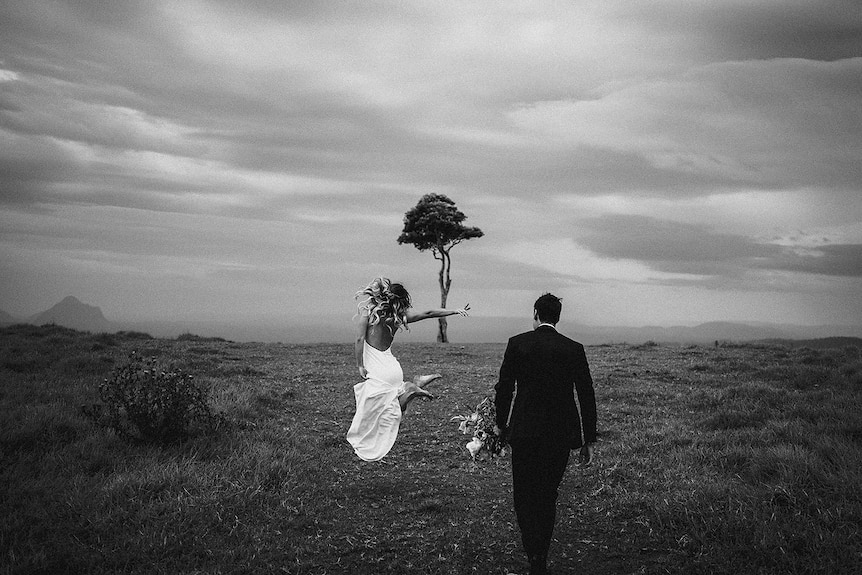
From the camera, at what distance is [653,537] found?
7.94 metres

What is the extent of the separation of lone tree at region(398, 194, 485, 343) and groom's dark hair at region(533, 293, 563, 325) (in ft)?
144

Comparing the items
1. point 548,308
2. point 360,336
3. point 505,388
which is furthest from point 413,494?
point 548,308

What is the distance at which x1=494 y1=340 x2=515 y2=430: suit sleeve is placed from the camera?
676cm

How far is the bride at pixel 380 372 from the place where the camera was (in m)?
10.5

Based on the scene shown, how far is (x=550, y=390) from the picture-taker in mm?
6539

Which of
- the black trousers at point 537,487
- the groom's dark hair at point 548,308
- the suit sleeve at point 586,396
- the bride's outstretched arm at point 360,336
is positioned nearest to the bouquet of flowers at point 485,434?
the black trousers at point 537,487

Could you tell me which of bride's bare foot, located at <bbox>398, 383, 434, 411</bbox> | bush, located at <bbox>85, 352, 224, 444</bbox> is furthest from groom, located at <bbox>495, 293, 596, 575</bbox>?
bush, located at <bbox>85, 352, 224, 444</bbox>

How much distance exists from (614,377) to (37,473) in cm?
1855

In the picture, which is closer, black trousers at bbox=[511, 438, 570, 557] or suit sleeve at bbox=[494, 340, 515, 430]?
black trousers at bbox=[511, 438, 570, 557]

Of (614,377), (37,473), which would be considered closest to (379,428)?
(37,473)

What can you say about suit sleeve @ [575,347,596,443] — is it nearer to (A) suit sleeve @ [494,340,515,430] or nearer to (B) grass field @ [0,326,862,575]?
(A) suit sleeve @ [494,340,515,430]

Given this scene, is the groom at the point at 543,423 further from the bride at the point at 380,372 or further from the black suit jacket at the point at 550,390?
the bride at the point at 380,372

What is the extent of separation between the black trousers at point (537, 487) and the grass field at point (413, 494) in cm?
97

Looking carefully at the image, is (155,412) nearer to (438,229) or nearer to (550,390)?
(550,390)
